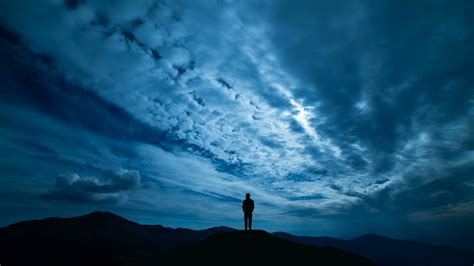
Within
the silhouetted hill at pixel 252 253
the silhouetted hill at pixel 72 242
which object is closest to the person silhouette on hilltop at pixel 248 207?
the silhouetted hill at pixel 252 253

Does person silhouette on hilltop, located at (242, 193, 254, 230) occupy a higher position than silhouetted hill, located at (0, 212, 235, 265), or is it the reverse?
person silhouette on hilltop, located at (242, 193, 254, 230)

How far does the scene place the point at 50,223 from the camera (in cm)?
16462

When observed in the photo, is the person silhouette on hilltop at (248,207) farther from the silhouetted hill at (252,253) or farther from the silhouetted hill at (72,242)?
the silhouetted hill at (72,242)

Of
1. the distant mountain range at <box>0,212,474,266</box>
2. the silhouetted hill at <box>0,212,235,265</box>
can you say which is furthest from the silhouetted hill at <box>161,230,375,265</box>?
the silhouetted hill at <box>0,212,235,265</box>

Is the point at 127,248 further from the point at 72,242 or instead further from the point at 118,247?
the point at 72,242

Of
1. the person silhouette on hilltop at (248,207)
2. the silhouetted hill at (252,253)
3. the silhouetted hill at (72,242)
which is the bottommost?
the silhouetted hill at (72,242)

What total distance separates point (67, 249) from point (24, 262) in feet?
75.0

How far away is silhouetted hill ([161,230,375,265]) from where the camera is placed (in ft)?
63.8

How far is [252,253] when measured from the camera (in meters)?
20.4

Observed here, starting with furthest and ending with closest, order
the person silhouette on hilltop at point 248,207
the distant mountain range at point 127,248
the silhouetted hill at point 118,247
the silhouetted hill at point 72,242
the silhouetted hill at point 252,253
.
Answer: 1. the silhouetted hill at point 72,242
2. the person silhouette on hilltop at point 248,207
3. the silhouetted hill at point 118,247
4. the distant mountain range at point 127,248
5. the silhouetted hill at point 252,253

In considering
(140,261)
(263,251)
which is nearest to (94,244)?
(140,261)

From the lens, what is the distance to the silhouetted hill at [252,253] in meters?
19.4

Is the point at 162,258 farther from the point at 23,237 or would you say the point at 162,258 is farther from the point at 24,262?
the point at 23,237

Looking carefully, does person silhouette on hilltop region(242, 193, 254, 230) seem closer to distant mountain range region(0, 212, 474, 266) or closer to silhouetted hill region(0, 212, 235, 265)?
distant mountain range region(0, 212, 474, 266)
